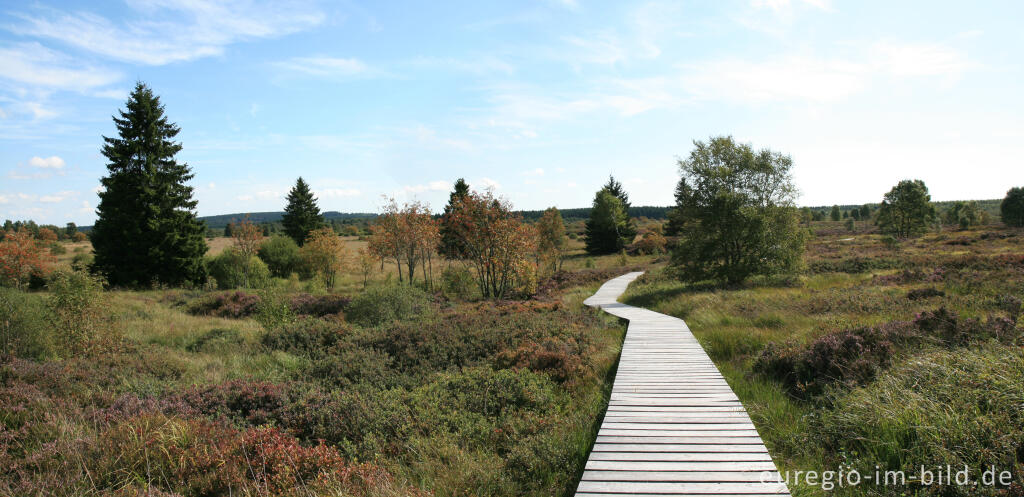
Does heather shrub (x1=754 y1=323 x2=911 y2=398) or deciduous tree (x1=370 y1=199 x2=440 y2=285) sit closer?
heather shrub (x1=754 y1=323 x2=911 y2=398)

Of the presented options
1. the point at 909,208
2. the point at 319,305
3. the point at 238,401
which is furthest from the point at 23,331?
the point at 909,208

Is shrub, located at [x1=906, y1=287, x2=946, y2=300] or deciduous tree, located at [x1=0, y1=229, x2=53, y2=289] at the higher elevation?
deciduous tree, located at [x1=0, y1=229, x2=53, y2=289]

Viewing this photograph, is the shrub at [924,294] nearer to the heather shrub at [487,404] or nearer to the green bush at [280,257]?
the heather shrub at [487,404]

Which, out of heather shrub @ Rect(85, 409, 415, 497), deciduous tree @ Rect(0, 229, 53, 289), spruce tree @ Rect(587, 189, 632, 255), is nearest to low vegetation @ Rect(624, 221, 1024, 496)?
heather shrub @ Rect(85, 409, 415, 497)

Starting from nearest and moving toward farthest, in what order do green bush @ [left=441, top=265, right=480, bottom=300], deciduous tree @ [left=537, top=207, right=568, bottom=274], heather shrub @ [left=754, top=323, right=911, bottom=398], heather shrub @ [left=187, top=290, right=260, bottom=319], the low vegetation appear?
the low vegetation < heather shrub @ [left=754, top=323, right=911, bottom=398] < heather shrub @ [left=187, top=290, right=260, bottom=319] < green bush @ [left=441, top=265, right=480, bottom=300] < deciduous tree @ [left=537, top=207, right=568, bottom=274]

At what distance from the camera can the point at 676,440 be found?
4.98m

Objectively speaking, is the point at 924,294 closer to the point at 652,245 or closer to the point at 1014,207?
the point at 652,245

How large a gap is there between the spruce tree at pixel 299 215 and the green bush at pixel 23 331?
39.8m

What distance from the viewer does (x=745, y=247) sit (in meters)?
20.2

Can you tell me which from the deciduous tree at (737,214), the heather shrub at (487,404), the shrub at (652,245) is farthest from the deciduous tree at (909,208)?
the heather shrub at (487,404)

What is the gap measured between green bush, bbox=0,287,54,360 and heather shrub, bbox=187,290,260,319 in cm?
785

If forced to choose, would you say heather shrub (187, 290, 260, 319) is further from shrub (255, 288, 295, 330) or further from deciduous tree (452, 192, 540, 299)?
deciduous tree (452, 192, 540, 299)

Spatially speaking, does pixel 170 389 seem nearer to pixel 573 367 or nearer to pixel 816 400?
pixel 573 367

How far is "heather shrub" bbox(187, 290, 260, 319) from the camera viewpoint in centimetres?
1828
